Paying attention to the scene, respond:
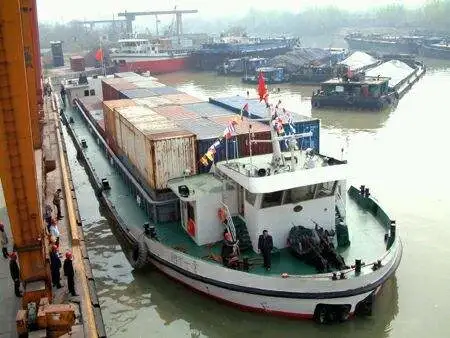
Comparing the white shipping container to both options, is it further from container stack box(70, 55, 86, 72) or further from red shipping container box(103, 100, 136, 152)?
container stack box(70, 55, 86, 72)

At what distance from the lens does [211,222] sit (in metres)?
13.7

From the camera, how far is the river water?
12.3 m

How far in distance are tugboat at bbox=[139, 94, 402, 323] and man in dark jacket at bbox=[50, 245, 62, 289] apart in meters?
3.21

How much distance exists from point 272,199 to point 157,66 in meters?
60.2

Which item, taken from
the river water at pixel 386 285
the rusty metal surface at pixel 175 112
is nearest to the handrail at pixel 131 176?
the river water at pixel 386 285

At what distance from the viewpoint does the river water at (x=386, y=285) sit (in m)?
12.3

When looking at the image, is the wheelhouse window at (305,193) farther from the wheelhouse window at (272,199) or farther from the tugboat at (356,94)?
the tugboat at (356,94)

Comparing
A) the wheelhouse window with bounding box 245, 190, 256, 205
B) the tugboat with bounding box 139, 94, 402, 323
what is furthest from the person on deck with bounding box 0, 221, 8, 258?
the wheelhouse window with bounding box 245, 190, 256, 205

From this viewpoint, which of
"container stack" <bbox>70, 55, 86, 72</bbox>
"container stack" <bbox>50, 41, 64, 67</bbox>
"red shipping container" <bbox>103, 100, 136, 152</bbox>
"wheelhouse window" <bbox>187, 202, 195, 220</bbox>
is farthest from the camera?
"container stack" <bbox>50, 41, 64, 67</bbox>

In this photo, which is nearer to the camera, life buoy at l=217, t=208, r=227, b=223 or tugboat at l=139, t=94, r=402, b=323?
tugboat at l=139, t=94, r=402, b=323

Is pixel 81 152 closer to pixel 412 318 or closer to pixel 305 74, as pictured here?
pixel 412 318

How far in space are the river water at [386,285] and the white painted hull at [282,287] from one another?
0.43m

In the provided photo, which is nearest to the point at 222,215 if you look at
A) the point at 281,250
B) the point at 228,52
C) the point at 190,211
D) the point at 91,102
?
the point at 190,211

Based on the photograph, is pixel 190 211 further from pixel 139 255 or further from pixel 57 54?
pixel 57 54
